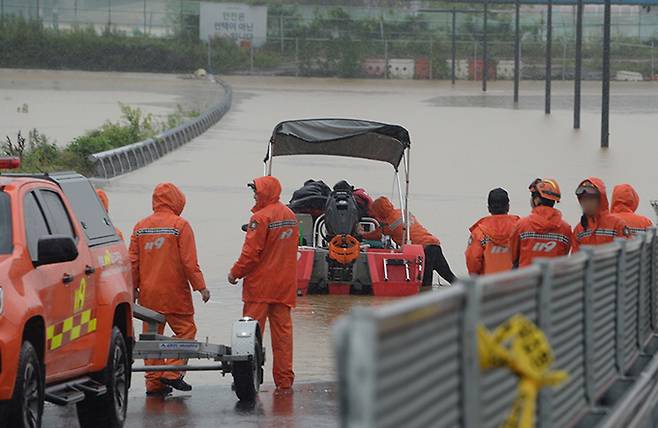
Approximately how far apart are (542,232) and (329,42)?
311 feet

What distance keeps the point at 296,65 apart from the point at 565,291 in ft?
322

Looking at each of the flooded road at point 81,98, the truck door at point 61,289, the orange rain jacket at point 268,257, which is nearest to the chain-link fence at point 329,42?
the flooded road at point 81,98

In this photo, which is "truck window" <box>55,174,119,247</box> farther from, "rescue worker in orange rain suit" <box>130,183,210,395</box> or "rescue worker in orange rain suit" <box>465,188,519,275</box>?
"rescue worker in orange rain suit" <box>465,188,519,275</box>

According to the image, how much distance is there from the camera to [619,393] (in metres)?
8.44

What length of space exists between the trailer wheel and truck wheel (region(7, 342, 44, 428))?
3.03 metres

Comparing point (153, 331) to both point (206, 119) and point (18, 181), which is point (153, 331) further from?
point (206, 119)

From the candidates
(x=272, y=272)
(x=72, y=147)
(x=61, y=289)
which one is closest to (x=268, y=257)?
(x=272, y=272)

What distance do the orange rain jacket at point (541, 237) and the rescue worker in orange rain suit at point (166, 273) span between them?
2546 mm

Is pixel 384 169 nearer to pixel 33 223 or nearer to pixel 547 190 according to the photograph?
pixel 547 190

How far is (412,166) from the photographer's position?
41938 mm

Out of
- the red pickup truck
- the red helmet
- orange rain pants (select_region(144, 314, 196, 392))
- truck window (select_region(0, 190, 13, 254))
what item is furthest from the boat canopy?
truck window (select_region(0, 190, 13, 254))

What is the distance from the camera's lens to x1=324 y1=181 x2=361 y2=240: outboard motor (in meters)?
19.5

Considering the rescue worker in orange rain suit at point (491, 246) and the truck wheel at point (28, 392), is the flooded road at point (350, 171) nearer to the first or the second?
the rescue worker in orange rain suit at point (491, 246)

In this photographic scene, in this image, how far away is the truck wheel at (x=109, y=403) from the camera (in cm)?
1055
